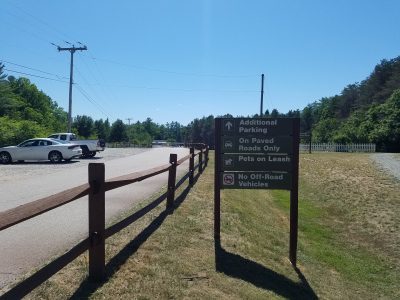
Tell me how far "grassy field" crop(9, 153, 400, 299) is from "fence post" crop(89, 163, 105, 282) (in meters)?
0.16

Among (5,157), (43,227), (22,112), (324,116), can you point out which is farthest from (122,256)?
(324,116)

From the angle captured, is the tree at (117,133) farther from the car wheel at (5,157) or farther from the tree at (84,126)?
the car wheel at (5,157)

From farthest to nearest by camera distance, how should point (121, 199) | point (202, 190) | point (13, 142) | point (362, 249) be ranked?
point (13, 142), point (202, 190), point (121, 199), point (362, 249)

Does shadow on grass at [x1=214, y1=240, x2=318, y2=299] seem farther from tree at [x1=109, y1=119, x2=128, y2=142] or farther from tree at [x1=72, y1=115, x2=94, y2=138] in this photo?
tree at [x1=109, y1=119, x2=128, y2=142]

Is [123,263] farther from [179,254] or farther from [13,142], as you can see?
[13,142]

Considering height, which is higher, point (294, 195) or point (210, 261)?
point (294, 195)

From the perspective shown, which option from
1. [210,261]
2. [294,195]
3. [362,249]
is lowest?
[362,249]

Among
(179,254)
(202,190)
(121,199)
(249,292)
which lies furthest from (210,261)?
(202,190)

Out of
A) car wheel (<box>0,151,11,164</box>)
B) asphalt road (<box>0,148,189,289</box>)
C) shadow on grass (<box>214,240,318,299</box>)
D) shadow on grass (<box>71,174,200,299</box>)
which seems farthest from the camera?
car wheel (<box>0,151,11,164</box>)

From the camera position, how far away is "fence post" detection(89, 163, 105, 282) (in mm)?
5000

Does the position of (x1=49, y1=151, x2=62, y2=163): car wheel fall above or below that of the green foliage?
below

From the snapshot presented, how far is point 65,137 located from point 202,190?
25.9 m

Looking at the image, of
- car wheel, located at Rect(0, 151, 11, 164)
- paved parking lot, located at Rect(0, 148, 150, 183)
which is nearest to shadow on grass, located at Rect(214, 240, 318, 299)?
paved parking lot, located at Rect(0, 148, 150, 183)

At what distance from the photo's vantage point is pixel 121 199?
1127cm
